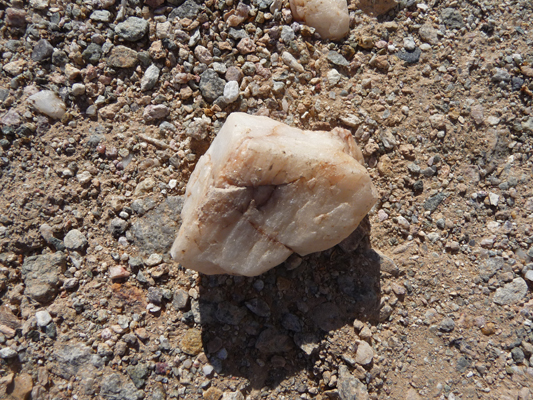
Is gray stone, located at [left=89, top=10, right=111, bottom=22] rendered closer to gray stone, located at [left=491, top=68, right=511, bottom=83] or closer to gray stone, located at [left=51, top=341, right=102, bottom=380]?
gray stone, located at [left=51, top=341, right=102, bottom=380]

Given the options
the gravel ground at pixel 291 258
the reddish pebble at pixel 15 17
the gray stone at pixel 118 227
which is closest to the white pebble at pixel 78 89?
the gravel ground at pixel 291 258

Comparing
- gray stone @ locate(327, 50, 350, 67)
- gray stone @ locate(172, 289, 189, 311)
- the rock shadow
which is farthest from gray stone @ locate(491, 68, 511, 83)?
gray stone @ locate(172, 289, 189, 311)

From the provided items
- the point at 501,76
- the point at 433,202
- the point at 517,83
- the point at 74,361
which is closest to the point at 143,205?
the point at 74,361

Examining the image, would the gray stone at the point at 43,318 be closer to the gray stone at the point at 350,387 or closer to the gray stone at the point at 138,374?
the gray stone at the point at 138,374

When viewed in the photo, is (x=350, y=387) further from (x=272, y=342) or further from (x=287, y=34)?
(x=287, y=34)

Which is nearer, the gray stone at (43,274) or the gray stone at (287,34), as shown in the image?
the gray stone at (43,274)

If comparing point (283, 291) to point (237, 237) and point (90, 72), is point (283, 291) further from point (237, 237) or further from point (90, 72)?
point (90, 72)
